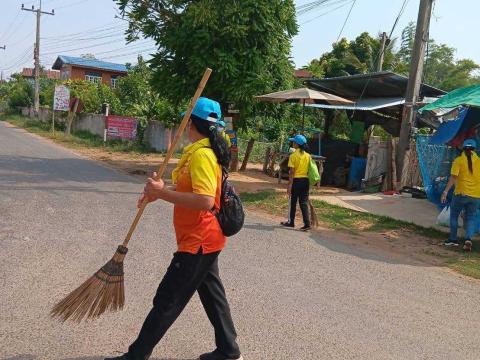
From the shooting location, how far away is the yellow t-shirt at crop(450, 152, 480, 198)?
8.08 meters

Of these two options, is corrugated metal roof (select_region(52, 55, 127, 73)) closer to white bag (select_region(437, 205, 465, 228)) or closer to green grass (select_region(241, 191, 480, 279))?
green grass (select_region(241, 191, 480, 279))

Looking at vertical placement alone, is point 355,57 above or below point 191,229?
above

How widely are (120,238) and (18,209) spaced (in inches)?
93.0

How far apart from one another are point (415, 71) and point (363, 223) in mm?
4828

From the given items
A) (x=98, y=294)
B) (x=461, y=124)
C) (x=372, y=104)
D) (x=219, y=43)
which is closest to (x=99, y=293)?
(x=98, y=294)

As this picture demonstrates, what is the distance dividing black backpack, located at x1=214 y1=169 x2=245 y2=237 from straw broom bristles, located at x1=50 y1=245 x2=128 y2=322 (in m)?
0.69

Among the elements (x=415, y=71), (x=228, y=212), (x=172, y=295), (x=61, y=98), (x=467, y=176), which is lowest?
(x=172, y=295)

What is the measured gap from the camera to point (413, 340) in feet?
14.1

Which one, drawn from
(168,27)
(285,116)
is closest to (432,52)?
(285,116)

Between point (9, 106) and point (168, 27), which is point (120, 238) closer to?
point (168, 27)

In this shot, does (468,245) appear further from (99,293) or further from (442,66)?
(442,66)

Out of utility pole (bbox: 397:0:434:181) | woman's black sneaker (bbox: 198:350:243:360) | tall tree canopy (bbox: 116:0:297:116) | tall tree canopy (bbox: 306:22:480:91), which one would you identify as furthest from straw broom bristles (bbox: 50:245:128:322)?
tall tree canopy (bbox: 306:22:480:91)

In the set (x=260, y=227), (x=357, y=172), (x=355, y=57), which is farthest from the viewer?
(x=355, y=57)

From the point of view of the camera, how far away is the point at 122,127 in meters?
24.8
